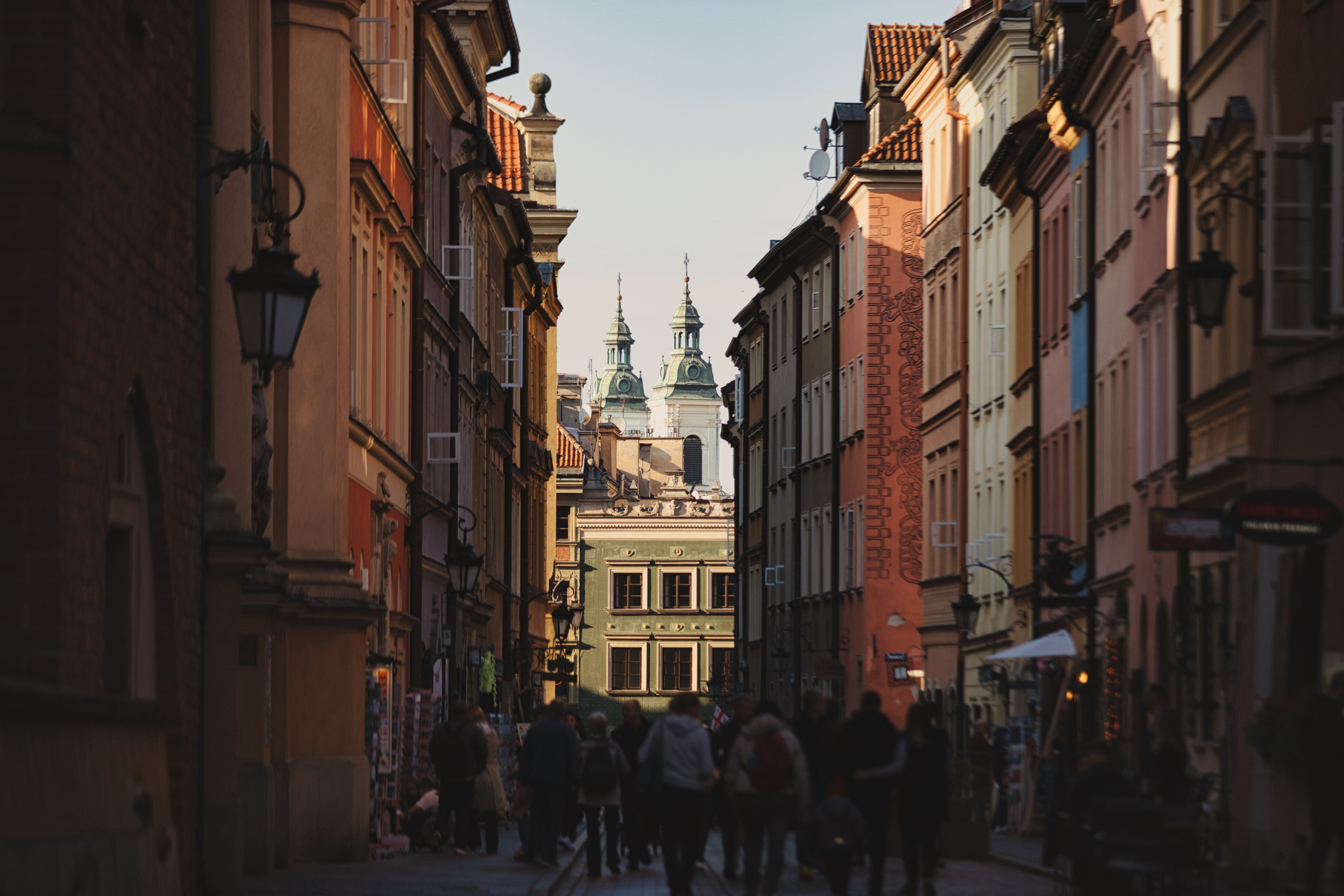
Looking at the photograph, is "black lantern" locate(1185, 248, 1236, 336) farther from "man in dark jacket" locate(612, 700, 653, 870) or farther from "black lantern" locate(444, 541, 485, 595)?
"black lantern" locate(444, 541, 485, 595)

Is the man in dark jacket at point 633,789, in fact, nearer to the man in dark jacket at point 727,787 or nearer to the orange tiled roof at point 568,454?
the man in dark jacket at point 727,787

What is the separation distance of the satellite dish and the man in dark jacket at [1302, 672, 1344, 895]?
4836 centimetres

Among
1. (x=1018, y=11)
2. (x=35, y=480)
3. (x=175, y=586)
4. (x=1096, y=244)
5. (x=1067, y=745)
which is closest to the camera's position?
(x=35, y=480)

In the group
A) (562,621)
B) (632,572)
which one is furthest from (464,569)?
(632,572)

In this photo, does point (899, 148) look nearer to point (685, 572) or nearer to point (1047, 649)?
point (1047, 649)

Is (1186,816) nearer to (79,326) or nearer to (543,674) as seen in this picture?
(79,326)

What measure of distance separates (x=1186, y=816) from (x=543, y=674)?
153 feet

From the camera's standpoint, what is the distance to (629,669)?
344 ft

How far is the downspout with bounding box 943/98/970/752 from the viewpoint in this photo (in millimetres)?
48344

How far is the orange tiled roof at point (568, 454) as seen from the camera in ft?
369

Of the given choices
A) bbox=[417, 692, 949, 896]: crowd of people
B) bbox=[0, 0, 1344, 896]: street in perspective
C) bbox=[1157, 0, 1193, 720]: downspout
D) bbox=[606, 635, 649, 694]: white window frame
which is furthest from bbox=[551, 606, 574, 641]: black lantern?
bbox=[606, 635, 649, 694]: white window frame

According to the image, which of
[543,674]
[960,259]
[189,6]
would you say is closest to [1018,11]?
[960,259]

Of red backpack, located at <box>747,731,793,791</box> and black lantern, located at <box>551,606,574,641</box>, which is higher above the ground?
red backpack, located at <box>747,731,793,791</box>

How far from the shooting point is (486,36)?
46.1 meters
